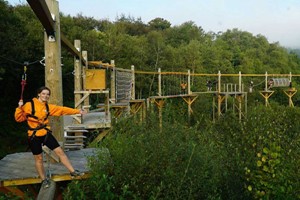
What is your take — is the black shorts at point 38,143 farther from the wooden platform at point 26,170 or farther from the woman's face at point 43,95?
the woman's face at point 43,95

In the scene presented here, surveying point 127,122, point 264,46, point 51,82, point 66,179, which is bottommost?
point 66,179

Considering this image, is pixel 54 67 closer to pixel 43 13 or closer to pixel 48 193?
pixel 43 13

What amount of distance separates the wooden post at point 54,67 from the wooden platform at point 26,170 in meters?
0.55

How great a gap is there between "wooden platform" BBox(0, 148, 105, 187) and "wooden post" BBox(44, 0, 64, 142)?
55 cm

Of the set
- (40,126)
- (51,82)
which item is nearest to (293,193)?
(40,126)

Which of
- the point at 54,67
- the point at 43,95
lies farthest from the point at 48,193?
the point at 54,67

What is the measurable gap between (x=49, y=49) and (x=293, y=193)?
3974 millimetres

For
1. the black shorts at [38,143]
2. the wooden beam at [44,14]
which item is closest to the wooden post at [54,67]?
the wooden beam at [44,14]

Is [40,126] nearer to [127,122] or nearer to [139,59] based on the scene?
[127,122]

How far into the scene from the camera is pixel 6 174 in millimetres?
5414

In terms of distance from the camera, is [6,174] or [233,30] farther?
[233,30]

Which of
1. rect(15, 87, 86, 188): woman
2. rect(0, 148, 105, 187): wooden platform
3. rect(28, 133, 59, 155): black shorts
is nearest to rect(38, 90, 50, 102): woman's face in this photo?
rect(15, 87, 86, 188): woman

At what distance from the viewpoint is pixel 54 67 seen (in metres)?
6.48

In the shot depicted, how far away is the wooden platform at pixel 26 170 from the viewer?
17.2ft
